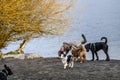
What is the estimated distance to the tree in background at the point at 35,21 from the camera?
23.0 meters

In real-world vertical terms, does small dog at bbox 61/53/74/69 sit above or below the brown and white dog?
below

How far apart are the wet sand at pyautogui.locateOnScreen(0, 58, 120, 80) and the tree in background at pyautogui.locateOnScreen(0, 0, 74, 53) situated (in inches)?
170

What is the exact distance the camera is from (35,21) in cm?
2400

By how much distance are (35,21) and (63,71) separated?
839 cm

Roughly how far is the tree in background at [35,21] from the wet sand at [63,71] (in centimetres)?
431

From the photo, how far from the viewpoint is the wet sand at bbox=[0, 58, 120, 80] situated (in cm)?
1476

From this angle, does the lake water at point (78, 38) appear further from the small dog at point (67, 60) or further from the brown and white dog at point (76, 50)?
the small dog at point (67, 60)

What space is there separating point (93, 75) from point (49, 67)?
2799 mm

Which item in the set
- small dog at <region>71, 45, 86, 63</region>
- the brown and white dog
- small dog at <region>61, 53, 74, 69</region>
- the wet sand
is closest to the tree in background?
the wet sand

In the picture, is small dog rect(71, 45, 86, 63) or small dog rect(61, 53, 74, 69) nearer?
small dog rect(61, 53, 74, 69)

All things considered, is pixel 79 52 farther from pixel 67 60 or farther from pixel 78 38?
pixel 78 38

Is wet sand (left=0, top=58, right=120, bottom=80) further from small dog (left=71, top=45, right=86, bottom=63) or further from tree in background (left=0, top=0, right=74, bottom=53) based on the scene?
tree in background (left=0, top=0, right=74, bottom=53)

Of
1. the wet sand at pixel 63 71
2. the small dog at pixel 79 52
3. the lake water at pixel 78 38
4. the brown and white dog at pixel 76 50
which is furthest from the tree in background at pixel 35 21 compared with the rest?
the small dog at pixel 79 52

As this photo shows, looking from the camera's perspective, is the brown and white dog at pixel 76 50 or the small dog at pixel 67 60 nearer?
the small dog at pixel 67 60
